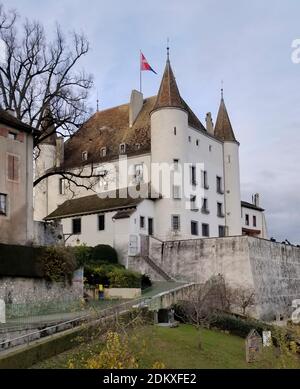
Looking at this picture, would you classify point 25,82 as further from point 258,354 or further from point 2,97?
point 258,354

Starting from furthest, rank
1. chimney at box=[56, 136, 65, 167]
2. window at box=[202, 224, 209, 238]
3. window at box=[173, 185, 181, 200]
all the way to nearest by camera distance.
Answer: chimney at box=[56, 136, 65, 167] < window at box=[202, 224, 209, 238] < window at box=[173, 185, 181, 200]

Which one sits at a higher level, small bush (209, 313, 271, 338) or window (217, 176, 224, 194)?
window (217, 176, 224, 194)

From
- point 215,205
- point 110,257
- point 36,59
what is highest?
point 36,59

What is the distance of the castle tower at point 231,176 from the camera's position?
54719 millimetres

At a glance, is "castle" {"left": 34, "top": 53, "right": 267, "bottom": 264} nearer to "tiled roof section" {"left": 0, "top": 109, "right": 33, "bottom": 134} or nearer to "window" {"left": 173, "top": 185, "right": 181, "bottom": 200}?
"window" {"left": 173, "top": 185, "right": 181, "bottom": 200}

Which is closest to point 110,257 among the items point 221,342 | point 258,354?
point 221,342

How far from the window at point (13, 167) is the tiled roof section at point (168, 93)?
60.3 ft

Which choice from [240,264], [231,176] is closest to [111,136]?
[231,176]

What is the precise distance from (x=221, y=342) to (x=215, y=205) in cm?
2486

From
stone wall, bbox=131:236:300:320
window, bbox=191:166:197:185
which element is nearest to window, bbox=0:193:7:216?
stone wall, bbox=131:236:300:320

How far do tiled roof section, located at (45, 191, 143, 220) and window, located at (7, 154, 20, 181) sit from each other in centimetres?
1370

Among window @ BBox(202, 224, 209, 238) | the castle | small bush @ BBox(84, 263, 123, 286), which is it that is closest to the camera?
small bush @ BBox(84, 263, 123, 286)

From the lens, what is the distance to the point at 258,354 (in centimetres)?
2689

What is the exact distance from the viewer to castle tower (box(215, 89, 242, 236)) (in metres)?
54.7
